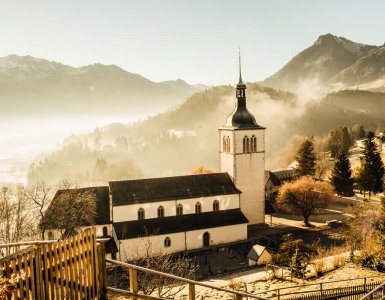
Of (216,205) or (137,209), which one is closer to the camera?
(137,209)

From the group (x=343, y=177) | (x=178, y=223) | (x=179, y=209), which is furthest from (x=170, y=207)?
(x=343, y=177)

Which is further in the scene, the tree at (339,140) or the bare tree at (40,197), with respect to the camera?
the tree at (339,140)

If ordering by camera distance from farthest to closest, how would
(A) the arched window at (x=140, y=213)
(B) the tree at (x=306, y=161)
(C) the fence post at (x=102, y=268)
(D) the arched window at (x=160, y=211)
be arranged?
(B) the tree at (x=306, y=161), (D) the arched window at (x=160, y=211), (A) the arched window at (x=140, y=213), (C) the fence post at (x=102, y=268)

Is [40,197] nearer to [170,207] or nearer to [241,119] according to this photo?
[170,207]

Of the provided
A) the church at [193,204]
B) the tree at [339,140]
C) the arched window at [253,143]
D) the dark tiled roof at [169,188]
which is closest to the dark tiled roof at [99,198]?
the church at [193,204]

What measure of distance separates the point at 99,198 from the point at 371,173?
1703 inches

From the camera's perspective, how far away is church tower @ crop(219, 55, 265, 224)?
43.5 m

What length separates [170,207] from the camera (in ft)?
127

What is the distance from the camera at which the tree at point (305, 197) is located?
1839 inches

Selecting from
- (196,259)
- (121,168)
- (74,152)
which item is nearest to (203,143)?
(74,152)

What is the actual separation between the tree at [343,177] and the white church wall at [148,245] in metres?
33.7

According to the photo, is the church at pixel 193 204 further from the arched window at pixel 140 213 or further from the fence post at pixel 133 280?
the fence post at pixel 133 280

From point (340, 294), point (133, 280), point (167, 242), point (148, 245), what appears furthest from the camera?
point (167, 242)

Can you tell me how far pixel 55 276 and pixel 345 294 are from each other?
18584 millimetres
